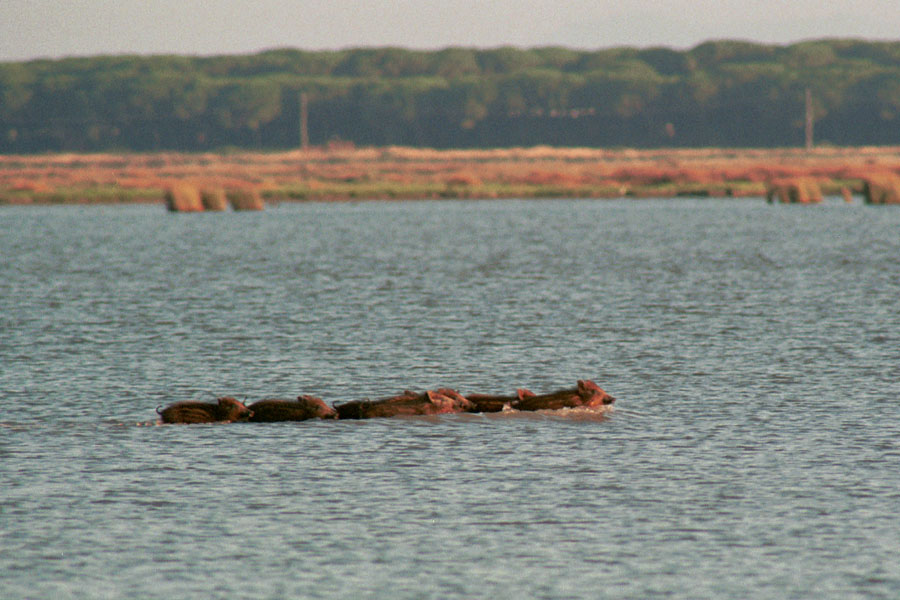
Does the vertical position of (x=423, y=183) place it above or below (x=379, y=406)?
below

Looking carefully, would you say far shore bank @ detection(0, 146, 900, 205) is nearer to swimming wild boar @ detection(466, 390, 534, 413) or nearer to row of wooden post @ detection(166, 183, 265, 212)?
row of wooden post @ detection(166, 183, 265, 212)

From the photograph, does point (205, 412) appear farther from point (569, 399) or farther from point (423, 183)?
point (423, 183)

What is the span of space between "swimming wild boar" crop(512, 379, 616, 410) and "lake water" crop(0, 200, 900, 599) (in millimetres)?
239

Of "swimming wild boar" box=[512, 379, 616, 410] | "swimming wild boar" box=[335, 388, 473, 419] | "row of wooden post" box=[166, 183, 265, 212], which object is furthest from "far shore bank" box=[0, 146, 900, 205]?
"swimming wild boar" box=[512, 379, 616, 410]

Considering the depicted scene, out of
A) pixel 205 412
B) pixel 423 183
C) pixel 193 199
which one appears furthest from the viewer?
pixel 423 183

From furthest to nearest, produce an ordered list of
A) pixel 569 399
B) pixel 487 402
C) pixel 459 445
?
pixel 487 402, pixel 569 399, pixel 459 445

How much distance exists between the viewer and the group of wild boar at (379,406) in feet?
75.8

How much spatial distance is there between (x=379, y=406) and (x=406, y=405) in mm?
443

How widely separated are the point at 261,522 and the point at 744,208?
361 feet

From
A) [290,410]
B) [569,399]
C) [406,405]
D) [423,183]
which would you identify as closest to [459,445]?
[406,405]

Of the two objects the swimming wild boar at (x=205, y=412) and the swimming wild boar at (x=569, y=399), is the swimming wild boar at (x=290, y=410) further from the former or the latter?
the swimming wild boar at (x=569, y=399)

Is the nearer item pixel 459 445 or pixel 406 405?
pixel 459 445

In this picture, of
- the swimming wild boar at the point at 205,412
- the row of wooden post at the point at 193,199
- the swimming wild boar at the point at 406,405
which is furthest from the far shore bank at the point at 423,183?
the swimming wild boar at the point at 406,405

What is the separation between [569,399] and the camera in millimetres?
23609
